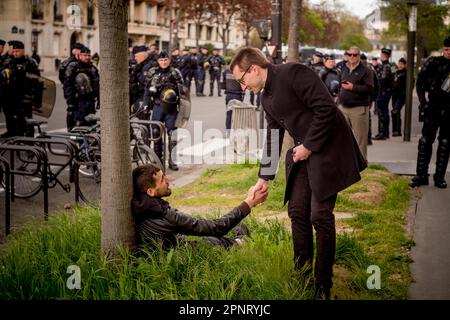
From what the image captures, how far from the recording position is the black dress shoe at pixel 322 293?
4.64 meters

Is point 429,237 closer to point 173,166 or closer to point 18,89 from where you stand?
point 173,166

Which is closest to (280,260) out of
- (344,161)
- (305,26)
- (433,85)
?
(344,161)

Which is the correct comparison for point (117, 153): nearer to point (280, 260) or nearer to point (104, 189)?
point (104, 189)

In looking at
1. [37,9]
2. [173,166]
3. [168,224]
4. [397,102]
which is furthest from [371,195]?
[37,9]

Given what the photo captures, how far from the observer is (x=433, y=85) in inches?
375

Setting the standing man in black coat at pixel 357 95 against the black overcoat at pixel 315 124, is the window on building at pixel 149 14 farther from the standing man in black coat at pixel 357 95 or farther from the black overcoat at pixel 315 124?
the black overcoat at pixel 315 124

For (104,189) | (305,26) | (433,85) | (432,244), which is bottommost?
(432,244)

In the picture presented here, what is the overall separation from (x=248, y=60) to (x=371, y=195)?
4.28 metres

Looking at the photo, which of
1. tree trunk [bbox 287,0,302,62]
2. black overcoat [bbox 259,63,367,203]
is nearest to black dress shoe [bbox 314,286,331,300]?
black overcoat [bbox 259,63,367,203]

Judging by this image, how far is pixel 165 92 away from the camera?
39.3ft

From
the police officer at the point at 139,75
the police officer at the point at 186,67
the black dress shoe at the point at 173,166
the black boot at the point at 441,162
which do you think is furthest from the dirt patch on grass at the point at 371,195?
the police officer at the point at 186,67

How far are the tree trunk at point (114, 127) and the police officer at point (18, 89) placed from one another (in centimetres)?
942

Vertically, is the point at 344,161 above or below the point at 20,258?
above
